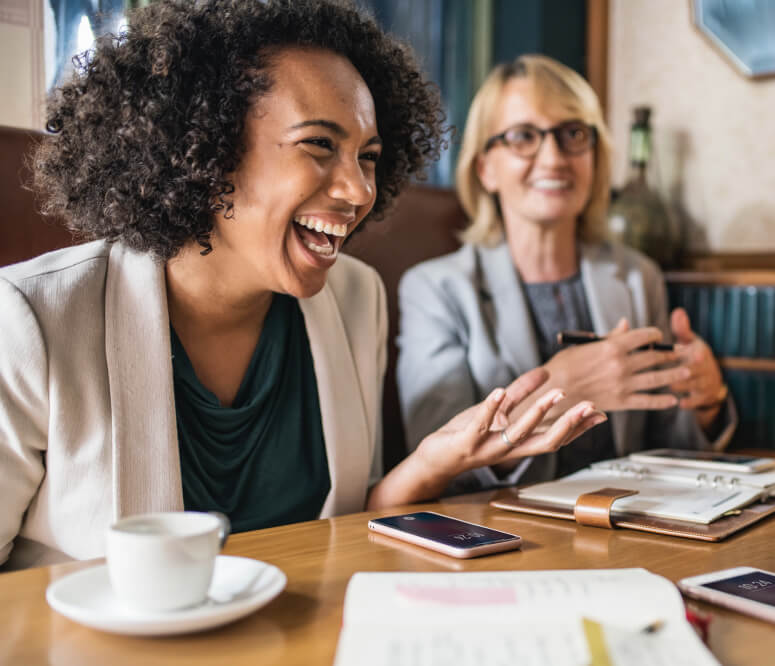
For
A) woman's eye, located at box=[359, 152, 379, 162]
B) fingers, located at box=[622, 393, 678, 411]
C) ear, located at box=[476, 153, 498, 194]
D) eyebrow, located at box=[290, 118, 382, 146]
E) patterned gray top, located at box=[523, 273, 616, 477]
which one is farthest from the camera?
→ ear, located at box=[476, 153, 498, 194]

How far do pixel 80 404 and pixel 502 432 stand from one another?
58 centimetres

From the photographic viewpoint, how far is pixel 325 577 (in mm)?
859

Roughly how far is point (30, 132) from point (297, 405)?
2.15ft

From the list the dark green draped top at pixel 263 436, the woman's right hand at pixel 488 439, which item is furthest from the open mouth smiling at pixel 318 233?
the woman's right hand at pixel 488 439

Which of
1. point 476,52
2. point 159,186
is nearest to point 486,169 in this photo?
point 476,52

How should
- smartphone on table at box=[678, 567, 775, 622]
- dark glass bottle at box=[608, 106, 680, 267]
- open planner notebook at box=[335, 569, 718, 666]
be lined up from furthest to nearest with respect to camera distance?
dark glass bottle at box=[608, 106, 680, 267], smartphone on table at box=[678, 567, 775, 622], open planner notebook at box=[335, 569, 718, 666]

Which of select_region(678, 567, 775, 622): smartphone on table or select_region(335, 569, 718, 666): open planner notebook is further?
select_region(678, 567, 775, 622): smartphone on table

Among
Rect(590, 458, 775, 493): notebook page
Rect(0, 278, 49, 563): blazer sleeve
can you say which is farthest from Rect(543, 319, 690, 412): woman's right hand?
Rect(0, 278, 49, 563): blazer sleeve

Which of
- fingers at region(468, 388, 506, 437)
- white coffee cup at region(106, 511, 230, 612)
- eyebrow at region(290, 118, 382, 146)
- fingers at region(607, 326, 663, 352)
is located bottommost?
white coffee cup at region(106, 511, 230, 612)

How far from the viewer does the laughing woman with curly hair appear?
1.10 meters

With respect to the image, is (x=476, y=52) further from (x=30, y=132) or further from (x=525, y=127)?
(x=30, y=132)

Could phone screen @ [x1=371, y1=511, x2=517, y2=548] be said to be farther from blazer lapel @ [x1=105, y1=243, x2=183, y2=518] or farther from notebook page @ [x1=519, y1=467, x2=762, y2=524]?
blazer lapel @ [x1=105, y1=243, x2=183, y2=518]

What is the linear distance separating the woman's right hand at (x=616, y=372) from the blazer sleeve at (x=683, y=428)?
1.33 feet

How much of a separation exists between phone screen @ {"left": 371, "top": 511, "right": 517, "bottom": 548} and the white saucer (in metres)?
0.24
